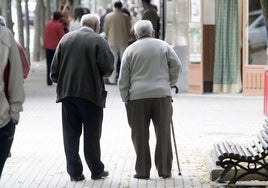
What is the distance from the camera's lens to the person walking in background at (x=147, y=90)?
10.7 m

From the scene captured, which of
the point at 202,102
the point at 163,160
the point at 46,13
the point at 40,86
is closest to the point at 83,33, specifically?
the point at 163,160

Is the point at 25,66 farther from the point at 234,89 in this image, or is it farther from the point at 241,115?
the point at 234,89

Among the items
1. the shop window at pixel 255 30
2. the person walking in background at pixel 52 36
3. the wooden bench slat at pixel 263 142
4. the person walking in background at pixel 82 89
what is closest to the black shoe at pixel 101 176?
the person walking in background at pixel 82 89

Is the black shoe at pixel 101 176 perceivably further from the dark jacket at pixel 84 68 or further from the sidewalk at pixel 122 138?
the dark jacket at pixel 84 68

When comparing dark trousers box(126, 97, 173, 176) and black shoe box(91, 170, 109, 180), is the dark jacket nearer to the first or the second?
dark trousers box(126, 97, 173, 176)

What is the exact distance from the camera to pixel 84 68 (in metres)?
10.6

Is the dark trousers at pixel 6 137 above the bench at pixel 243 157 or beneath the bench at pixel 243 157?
above

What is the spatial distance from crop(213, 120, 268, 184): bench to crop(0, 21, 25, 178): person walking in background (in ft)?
8.99

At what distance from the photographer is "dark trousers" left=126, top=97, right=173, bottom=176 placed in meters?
10.7

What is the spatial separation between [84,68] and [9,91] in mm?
3179

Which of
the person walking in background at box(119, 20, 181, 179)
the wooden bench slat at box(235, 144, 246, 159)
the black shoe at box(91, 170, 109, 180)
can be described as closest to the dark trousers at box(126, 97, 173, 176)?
the person walking in background at box(119, 20, 181, 179)

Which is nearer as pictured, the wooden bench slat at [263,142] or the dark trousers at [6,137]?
the dark trousers at [6,137]

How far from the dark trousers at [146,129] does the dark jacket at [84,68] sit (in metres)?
0.39

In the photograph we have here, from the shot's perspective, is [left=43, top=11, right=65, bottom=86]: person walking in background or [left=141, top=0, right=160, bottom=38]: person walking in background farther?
[left=43, top=11, right=65, bottom=86]: person walking in background
